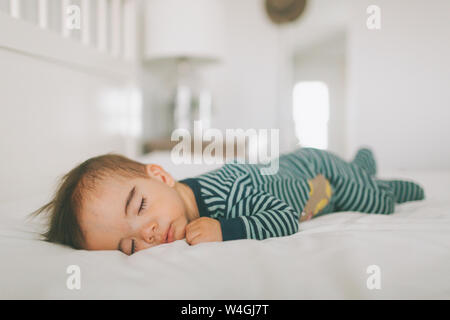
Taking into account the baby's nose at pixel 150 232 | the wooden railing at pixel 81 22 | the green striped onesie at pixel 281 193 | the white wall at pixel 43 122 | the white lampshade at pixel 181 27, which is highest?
the white lampshade at pixel 181 27

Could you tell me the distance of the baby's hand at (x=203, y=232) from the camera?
0.59m

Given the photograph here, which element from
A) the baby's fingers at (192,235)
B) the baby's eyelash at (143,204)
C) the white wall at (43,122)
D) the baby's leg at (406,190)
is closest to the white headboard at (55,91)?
the white wall at (43,122)

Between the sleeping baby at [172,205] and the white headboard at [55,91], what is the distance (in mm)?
274

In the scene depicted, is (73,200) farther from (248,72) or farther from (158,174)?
(248,72)

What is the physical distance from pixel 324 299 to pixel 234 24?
2884 mm

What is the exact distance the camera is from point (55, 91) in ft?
3.70

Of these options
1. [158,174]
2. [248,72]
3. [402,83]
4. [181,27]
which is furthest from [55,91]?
[402,83]

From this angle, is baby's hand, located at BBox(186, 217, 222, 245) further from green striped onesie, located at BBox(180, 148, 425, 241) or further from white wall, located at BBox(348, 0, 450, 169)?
white wall, located at BBox(348, 0, 450, 169)

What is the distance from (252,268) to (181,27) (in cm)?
171

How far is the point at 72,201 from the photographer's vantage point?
2.03 ft

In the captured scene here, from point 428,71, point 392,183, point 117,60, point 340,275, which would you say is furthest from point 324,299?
point 428,71

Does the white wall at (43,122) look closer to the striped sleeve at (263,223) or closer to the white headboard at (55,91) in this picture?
the white headboard at (55,91)

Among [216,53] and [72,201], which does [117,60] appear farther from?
[72,201]

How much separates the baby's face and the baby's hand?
6 cm
